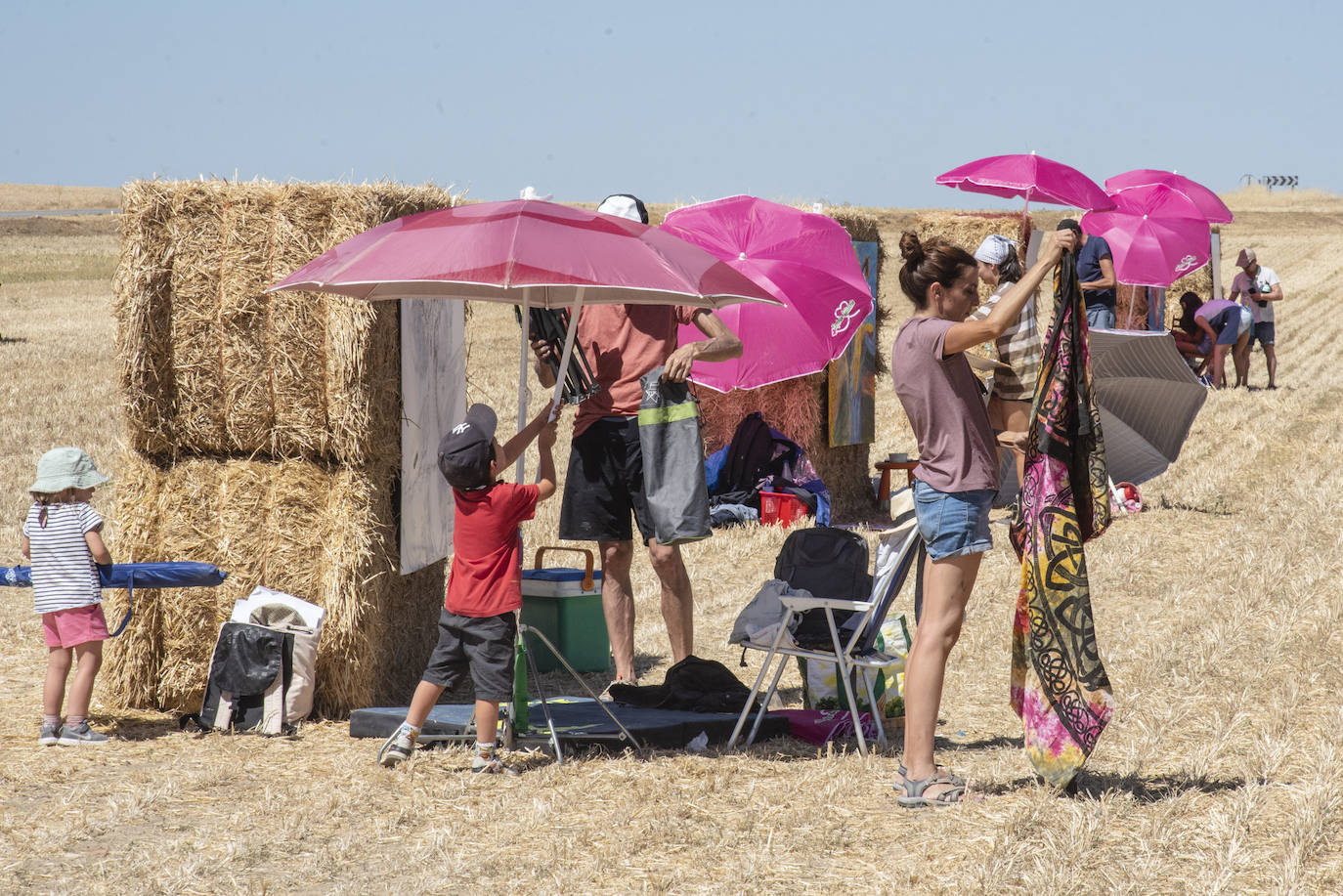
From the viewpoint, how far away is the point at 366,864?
4.48 meters

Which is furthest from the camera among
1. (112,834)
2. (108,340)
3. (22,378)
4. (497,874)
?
(108,340)

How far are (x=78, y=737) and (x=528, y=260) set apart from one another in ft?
9.55

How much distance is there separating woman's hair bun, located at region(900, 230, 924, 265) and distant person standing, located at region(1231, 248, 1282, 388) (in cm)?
1576

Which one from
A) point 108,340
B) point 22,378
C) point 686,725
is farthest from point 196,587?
point 108,340

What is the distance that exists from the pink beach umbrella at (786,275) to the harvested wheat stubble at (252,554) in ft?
11.7

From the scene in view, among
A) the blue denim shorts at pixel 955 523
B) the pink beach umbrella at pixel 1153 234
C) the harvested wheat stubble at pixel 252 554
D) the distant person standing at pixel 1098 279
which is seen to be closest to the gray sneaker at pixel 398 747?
the harvested wheat stubble at pixel 252 554

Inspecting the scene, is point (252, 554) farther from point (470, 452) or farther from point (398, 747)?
point (470, 452)

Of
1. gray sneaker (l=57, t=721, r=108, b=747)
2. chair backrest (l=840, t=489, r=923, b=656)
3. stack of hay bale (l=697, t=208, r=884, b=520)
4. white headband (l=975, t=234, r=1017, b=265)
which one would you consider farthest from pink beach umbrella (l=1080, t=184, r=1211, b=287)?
gray sneaker (l=57, t=721, r=108, b=747)

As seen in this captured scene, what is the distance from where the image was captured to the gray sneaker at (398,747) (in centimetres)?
559

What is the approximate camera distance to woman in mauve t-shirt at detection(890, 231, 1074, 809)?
4.89m

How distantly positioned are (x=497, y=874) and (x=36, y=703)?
3.33m

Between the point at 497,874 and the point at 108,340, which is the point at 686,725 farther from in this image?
the point at 108,340

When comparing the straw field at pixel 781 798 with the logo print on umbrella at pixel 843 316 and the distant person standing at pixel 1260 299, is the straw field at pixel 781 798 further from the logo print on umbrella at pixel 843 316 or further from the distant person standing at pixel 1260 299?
the distant person standing at pixel 1260 299

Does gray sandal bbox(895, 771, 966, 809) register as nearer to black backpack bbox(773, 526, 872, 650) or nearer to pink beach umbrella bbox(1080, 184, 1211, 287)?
black backpack bbox(773, 526, 872, 650)
